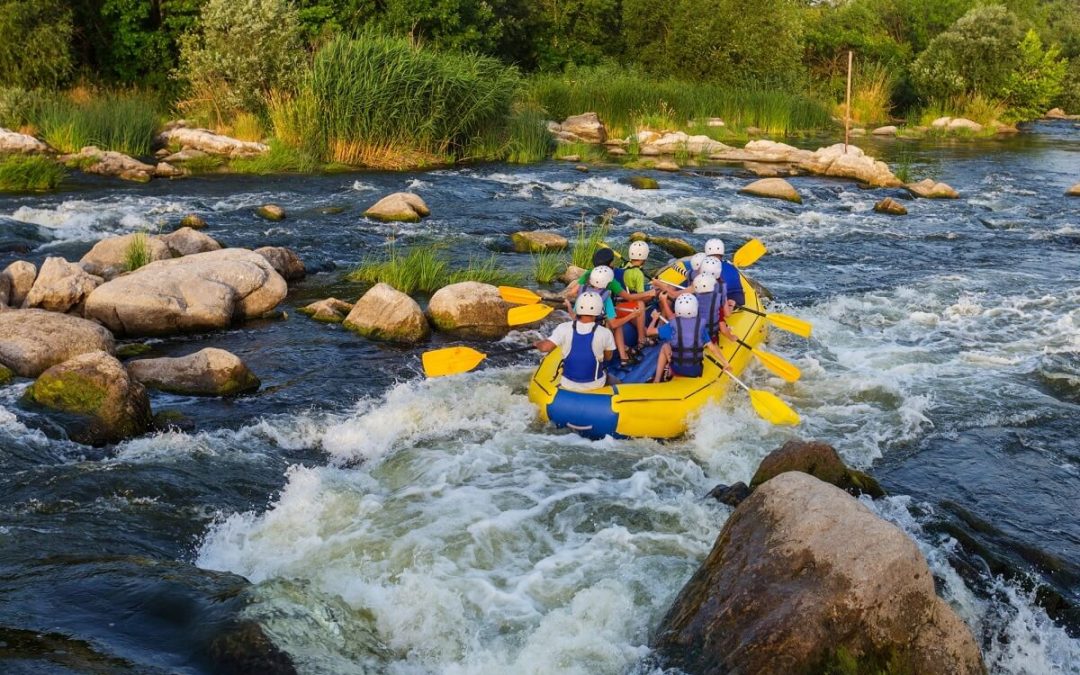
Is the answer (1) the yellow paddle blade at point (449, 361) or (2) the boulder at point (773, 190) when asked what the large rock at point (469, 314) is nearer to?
(1) the yellow paddle blade at point (449, 361)

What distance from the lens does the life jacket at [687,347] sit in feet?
22.0

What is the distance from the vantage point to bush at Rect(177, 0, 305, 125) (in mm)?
17250

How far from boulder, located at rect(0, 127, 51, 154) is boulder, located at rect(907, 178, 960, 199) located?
46.3ft

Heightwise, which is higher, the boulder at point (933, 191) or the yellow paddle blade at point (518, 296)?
the yellow paddle blade at point (518, 296)

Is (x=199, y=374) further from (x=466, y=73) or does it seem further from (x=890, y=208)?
(x=466, y=73)

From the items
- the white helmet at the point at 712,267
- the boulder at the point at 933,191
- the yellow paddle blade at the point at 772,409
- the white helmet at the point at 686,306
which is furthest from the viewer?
the boulder at the point at 933,191

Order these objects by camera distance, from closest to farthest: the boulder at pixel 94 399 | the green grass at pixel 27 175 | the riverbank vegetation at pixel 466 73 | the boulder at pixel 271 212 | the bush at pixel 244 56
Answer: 1. the boulder at pixel 94 399
2. the boulder at pixel 271 212
3. the green grass at pixel 27 175
4. the riverbank vegetation at pixel 466 73
5. the bush at pixel 244 56

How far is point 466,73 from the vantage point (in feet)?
54.6

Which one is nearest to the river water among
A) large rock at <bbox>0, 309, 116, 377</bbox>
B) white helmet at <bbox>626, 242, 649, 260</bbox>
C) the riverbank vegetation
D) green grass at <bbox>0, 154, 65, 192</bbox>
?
large rock at <bbox>0, 309, 116, 377</bbox>

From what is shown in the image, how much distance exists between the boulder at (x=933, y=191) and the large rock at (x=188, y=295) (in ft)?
36.5

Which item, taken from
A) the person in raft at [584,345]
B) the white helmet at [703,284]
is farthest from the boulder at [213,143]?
Answer: the person in raft at [584,345]

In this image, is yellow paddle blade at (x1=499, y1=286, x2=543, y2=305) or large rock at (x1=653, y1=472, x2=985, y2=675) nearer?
large rock at (x1=653, y1=472, x2=985, y2=675)

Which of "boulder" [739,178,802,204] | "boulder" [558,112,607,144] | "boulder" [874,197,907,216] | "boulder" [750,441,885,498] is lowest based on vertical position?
"boulder" [874,197,907,216]

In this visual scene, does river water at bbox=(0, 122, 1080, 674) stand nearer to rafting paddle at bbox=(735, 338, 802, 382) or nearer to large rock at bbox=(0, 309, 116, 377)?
rafting paddle at bbox=(735, 338, 802, 382)
